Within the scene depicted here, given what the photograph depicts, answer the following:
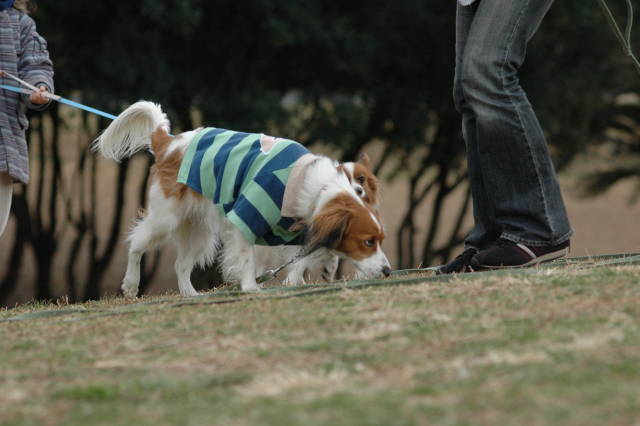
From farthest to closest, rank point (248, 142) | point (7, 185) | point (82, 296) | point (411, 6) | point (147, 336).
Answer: point (82, 296)
point (411, 6)
point (7, 185)
point (248, 142)
point (147, 336)

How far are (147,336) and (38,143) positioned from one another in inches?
444

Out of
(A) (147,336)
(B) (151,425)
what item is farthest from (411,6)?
(B) (151,425)

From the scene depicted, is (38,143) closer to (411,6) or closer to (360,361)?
(411,6)

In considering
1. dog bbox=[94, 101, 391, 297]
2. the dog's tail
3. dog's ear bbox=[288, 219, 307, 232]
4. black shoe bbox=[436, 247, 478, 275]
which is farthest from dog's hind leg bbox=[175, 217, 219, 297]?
black shoe bbox=[436, 247, 478, 275]

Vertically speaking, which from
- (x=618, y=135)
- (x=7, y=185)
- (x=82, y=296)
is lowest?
(x=82, y=296)

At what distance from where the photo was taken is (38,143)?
1466 centimetres

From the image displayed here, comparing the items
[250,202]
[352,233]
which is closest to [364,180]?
[352,233]

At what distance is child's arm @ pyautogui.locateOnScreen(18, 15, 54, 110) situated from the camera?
20.9 ft

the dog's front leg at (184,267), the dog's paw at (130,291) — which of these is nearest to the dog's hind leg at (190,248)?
the dog's front leg at (184,267)

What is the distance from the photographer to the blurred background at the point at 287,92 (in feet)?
39.6

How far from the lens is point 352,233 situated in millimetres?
5715

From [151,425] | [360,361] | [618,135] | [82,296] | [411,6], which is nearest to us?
[151,425]

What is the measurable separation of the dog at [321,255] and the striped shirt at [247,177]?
297 millimetres

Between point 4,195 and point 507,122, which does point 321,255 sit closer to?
point 507,122
